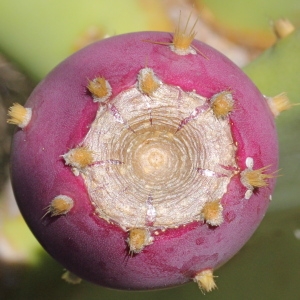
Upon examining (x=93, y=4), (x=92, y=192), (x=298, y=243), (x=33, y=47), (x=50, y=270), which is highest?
(x=93, y=4)

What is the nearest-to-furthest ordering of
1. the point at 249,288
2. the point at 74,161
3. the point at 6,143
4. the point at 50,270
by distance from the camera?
the point at 74,161 < the point at 249,288 < the point at 50,270 < the point at 6,143

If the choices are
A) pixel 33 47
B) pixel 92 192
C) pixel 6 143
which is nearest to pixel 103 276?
pixel 92 192

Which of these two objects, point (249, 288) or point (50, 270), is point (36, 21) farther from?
point (249, 288)

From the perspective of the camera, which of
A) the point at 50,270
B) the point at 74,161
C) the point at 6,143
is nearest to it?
the point at 74,161

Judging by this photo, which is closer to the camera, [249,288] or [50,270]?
[249,288]

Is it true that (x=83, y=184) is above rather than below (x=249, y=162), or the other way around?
below

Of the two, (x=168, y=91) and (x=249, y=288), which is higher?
(x=168, y=91)
